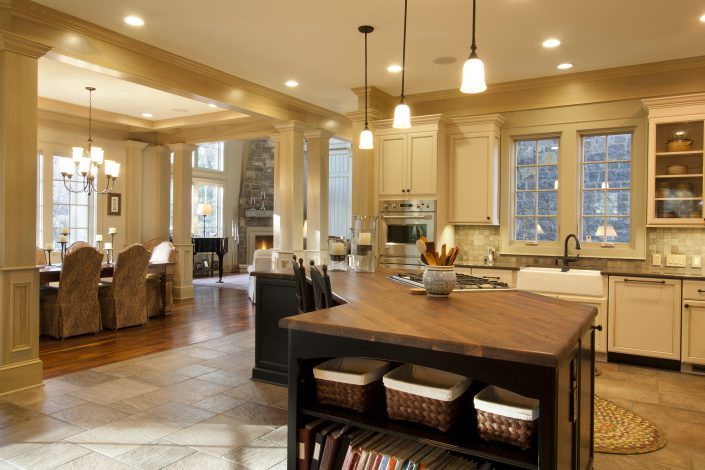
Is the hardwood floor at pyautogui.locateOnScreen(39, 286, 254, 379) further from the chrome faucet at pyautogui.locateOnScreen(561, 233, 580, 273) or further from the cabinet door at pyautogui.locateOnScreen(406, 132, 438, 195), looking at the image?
the chrome faucet at pyautogui.locateOnScreen(561, 233, 580, 273)

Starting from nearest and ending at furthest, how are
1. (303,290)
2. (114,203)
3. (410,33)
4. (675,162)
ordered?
1. (303,290)
2. (410,33)
3. (675,162)
4. (114,203)

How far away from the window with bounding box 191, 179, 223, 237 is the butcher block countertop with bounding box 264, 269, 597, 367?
33.9ft

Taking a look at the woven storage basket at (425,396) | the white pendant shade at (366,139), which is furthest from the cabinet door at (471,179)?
the woven storage basket at (425,396)

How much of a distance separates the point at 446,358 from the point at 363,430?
55cm

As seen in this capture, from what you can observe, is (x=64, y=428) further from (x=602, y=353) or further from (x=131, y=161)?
(x=131, y=161)

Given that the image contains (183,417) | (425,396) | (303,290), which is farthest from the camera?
(183,417)

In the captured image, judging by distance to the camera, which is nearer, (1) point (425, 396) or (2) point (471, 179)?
(1) point (425, 396)

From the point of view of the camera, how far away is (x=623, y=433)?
310 centimetres

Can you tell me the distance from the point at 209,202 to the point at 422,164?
828 centimetres

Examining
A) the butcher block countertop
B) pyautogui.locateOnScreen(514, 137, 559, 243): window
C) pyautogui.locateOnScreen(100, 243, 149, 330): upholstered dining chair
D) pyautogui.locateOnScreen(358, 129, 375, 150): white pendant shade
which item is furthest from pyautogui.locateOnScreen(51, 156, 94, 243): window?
the butcher block countertop

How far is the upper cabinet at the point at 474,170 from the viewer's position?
5438 mm

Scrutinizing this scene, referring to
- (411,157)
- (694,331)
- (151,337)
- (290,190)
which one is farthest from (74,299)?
(694,331)

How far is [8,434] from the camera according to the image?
2.99 metres

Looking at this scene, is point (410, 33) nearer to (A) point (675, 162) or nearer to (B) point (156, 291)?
(A) point (675, 162)
